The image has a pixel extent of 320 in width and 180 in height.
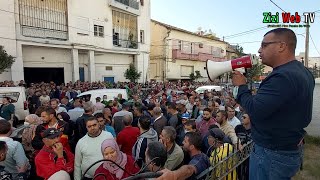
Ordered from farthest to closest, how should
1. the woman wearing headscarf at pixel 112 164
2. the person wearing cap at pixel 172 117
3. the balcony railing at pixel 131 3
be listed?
the balcony railing at pixel 131 3, the person wearing cap at pixel 172 117, the woman wearing headscarf at pixel 112 164

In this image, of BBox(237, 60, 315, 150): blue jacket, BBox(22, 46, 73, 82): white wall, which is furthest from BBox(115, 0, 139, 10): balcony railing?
BBox(237, 60, 315, 150): blue jacket

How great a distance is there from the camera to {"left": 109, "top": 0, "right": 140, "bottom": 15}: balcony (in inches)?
862

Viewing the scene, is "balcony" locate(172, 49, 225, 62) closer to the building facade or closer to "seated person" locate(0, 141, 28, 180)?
the building facade

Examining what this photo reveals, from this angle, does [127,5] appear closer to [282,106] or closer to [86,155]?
[86,155]

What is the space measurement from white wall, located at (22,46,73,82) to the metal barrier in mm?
16145

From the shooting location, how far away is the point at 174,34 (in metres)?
30.8

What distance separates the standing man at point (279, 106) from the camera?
75.0 inches

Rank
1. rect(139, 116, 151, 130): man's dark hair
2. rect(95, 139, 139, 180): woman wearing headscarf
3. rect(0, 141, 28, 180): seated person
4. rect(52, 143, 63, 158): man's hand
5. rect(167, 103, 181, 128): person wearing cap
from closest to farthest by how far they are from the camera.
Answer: rect(95, 139, 139, 180): woman wearing headscarf, rect(0, 141, 28, 180): seated person, rect(52, 143, 63, 158): man's hand, rect(139, 116, 151, 130): man's dark hair, rect(167, 103, 181, 128): person wearing cap

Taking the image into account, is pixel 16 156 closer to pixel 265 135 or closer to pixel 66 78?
pixel 265 135

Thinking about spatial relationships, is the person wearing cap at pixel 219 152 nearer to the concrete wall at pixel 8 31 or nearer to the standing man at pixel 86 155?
the standing man at pixel 86 155

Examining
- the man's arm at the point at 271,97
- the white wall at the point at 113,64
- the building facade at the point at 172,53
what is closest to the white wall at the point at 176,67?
the building facade at the point at 172,53

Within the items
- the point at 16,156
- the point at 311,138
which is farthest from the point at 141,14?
the point at 16,156

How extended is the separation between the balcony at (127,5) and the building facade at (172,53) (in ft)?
20.5

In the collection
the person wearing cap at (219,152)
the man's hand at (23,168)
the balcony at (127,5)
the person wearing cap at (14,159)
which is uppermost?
the balcony at (127,5)
